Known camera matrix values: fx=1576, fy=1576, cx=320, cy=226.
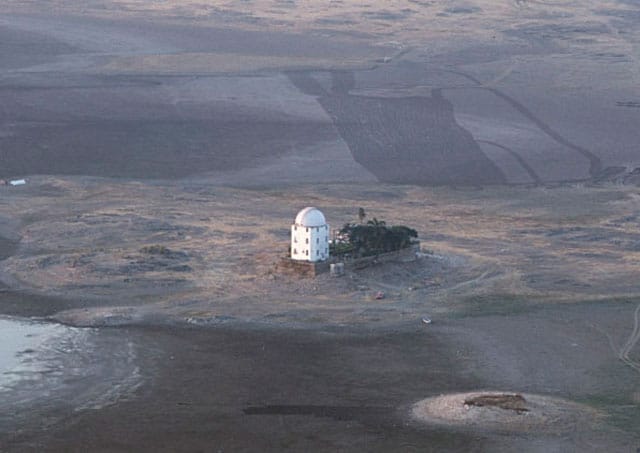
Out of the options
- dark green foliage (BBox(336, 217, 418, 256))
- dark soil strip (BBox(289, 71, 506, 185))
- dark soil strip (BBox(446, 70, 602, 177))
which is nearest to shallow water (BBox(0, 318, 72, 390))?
dark green foliage (BBox(336, 217, 418, 256))

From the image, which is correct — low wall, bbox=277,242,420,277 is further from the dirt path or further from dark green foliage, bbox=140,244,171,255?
the dirt path

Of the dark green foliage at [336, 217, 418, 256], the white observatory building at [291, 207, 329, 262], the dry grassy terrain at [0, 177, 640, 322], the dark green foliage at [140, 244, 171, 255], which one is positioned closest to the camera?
the dry grassy terrain at [0, 177, 640, 322]

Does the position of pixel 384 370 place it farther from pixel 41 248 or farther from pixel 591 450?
pixel 41 248

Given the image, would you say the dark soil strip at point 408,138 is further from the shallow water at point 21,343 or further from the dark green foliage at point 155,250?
the shallow water at point 21,343

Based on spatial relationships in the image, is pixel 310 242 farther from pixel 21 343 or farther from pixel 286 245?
pixel 21 343

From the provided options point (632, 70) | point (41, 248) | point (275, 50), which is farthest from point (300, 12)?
point (41, 248)

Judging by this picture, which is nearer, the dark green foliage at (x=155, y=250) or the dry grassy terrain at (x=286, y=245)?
the dry grassy terrain at (x=286, y=245)

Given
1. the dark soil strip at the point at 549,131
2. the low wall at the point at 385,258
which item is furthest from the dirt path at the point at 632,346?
the dark soil strip at the point at 549,131
